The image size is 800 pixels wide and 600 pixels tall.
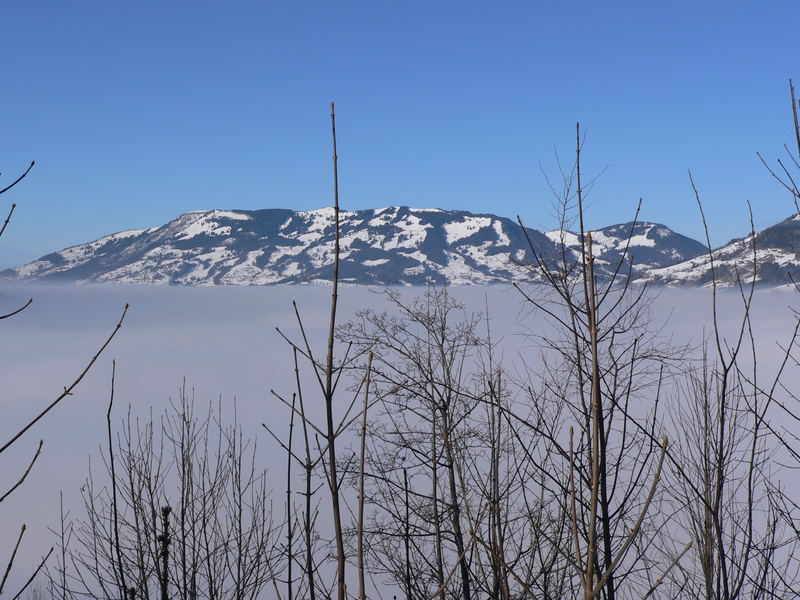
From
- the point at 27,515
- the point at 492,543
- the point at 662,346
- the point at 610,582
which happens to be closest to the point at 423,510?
the point at 662,346

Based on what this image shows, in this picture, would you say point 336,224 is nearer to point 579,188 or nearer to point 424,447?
point 579,188

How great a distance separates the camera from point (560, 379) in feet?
49.0

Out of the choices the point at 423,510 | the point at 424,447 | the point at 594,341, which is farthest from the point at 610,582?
the point at 424,447

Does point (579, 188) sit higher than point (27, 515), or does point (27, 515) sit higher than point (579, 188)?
point (579, 188)

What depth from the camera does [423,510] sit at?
1858cm

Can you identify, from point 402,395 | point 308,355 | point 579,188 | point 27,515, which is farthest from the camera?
point 27,515

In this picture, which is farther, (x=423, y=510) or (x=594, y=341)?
(x=423, y=510)

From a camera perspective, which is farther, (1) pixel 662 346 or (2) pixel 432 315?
(2) pixel 432 315

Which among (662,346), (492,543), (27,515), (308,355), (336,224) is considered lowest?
(27,515)

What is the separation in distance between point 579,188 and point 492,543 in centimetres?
200

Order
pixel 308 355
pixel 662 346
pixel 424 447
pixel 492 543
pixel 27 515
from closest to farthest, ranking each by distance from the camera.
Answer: pixel 308 355 < pixel 492 543 < pixel 662 346 < pixel 424 447 < pixel 27 515

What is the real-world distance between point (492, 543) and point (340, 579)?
0.78 metres

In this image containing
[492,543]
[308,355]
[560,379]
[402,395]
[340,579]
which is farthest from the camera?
[402,395]

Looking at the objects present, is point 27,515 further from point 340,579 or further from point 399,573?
point 340,579
